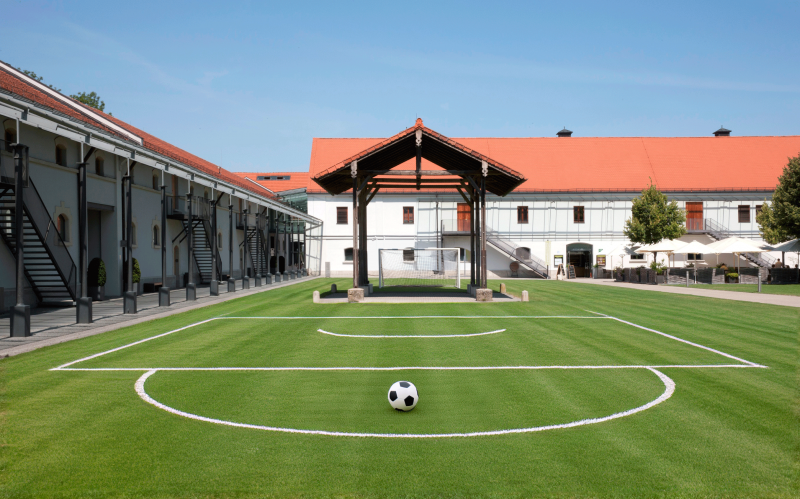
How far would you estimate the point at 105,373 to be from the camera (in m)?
8.71

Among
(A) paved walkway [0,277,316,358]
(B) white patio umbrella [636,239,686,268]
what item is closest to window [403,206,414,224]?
(B) white patio umbrella [636,239,686,268]

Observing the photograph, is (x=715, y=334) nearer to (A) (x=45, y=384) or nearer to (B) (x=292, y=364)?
(B) (x=292, y=364)

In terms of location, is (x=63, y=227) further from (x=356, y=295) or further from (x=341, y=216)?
(x=341, y=216)

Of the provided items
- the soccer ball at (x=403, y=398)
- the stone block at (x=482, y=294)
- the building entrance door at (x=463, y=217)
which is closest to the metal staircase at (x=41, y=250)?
the stone block at (x=482, y=294)

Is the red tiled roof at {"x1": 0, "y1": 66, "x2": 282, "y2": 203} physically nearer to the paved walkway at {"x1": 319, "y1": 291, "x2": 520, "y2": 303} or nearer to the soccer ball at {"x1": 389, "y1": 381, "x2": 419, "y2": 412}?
the paved walkway at {"x1": 319, "y1": 291, "x2": 520, "y2": 303}

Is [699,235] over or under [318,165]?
under

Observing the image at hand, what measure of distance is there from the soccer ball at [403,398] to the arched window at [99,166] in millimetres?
21711

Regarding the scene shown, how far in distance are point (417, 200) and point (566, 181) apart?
13.5m

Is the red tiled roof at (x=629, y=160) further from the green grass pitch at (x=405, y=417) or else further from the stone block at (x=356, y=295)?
the green grass pitch at (x=405, y=417)

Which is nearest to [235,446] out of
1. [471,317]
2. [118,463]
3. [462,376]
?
[118,463]

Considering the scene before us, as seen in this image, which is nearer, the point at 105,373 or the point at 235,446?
the point at 235,446

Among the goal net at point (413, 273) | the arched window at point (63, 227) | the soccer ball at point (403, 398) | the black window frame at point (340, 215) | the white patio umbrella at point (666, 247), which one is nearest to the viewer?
the soccer ball at point (403, 398)

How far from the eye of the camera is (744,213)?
49344 millimetres

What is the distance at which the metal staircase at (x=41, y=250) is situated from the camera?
18.3 m
